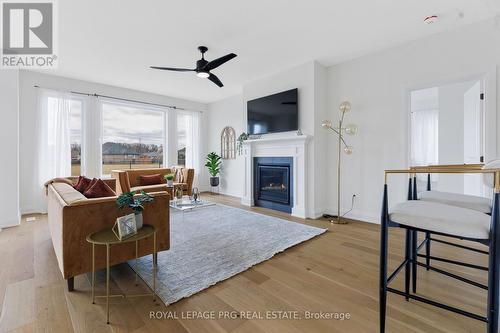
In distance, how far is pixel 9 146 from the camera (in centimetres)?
355

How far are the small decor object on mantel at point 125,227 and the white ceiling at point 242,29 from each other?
2304mm

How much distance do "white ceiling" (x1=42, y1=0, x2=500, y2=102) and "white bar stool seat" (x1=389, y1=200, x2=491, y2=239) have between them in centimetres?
233

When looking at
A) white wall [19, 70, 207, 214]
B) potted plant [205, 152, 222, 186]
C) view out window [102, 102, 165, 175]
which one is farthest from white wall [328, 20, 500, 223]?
white wall [19, 70, 207, 214]

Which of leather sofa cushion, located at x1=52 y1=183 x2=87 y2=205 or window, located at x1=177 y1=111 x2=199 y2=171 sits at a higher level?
window, located at x1=177 y1=111 x2=199 y2=171

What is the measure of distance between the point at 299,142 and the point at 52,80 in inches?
201

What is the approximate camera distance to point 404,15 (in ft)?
8.77

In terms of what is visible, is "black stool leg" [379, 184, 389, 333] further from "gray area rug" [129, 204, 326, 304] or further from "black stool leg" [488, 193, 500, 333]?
"gray area rug" [129, 204, 326, 304]

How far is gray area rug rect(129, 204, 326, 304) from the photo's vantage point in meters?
1.95

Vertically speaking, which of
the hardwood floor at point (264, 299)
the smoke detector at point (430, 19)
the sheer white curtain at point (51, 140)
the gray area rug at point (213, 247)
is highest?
the smoke detector at point (430, 19)

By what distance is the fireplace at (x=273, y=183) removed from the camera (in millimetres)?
4301

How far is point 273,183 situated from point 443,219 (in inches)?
138

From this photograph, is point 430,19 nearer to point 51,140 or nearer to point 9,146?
point 9,146

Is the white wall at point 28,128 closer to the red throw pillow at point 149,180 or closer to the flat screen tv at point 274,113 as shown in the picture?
the red throw pillow at point 149,180

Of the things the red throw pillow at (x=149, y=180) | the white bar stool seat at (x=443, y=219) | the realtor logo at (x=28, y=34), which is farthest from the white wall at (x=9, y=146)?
the white bar stool seat at (x=443, y=219)
